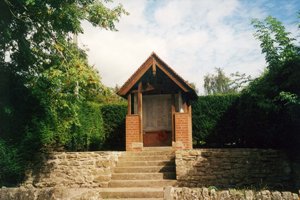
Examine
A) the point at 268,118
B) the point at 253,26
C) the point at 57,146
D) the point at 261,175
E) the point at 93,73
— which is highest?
the point at 253,26

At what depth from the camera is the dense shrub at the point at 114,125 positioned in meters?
18.7

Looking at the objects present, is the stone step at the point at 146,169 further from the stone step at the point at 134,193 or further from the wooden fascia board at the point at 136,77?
the wooden fascia board at the point at 136,77

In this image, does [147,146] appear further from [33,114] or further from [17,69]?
[17,69]

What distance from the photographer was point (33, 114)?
480 inches

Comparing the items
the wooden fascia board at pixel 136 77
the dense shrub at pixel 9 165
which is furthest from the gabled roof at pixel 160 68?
the dense shrub at pixel 9 165

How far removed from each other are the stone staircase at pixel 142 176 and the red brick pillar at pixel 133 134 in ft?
4.81

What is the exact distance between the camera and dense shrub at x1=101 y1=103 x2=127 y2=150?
1870 centimetres

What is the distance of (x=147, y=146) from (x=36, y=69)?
6.90 meters

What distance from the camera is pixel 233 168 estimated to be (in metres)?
11.3

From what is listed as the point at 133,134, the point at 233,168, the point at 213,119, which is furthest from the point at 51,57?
the point at 213,119

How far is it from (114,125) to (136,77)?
457 centimetres

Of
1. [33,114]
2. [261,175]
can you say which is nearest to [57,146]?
[33,114]

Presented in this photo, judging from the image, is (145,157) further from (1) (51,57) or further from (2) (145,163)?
(1) (51,57)

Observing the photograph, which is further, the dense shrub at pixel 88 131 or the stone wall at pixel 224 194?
the dense shrub at pixel 88 131
